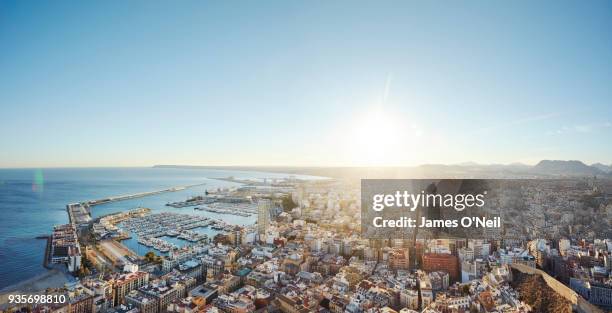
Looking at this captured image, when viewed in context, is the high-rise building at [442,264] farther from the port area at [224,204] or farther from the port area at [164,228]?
the port area at [224,204]

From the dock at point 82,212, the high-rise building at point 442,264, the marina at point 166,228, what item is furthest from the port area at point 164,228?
the high-rise building at point 442,264

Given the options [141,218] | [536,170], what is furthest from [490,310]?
[141,218]

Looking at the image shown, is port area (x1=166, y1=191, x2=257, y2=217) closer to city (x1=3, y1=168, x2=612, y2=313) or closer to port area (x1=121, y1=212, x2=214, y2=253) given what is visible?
port area (x1=121, y1=212, x2=214, y2=253)

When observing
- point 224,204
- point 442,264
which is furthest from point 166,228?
point 442,264

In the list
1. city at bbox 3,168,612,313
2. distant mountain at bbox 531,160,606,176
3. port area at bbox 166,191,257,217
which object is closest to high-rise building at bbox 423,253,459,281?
city at bbox 3,168,612,313

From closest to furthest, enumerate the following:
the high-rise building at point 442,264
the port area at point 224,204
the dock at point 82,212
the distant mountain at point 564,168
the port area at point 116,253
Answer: the high-rise building at point 442,264 < the port area at point 116,253 < the distant mountain at point 564,168 < the dock at point 82,212 < the port area at point 224,204

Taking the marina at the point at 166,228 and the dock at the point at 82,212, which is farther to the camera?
the dock at the point at 82,212

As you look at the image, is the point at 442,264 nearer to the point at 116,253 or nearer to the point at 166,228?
the point at 116,253

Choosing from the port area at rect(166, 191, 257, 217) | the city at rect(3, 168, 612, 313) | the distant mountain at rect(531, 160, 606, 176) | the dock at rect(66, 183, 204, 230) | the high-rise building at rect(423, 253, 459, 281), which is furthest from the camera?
the port area at rect(166, 191, 257, 217)
